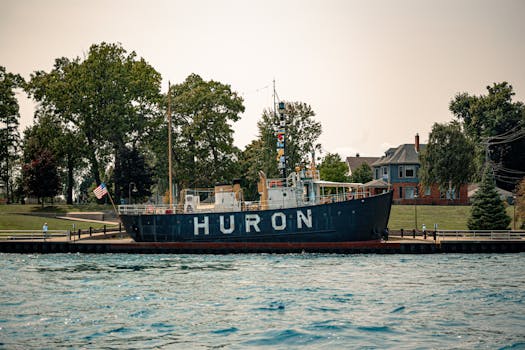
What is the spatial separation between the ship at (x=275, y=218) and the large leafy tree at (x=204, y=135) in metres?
25.5

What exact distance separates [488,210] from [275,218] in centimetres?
1759

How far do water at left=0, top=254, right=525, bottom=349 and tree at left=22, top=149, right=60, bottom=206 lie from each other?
34554 mm

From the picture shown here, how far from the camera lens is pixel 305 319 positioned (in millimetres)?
22859

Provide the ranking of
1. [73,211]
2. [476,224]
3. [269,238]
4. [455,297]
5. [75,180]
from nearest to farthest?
[455,297]
[269,238]
[476,224]
[73,211]
[75,180]

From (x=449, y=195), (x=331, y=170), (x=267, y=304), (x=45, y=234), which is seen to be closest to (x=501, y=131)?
(x=449, y=195)

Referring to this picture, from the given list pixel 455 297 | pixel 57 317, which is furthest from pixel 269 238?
pixel 57 317

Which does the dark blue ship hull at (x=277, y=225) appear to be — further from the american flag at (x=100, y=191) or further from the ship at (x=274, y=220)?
the american flag at (x=100, y=191)

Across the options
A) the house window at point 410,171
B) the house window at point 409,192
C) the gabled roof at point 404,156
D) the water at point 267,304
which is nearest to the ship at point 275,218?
the water at point 267,304

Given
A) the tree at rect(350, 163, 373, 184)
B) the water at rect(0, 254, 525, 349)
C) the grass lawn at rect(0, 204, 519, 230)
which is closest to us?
the water at rect(0, 254, 525, 349)

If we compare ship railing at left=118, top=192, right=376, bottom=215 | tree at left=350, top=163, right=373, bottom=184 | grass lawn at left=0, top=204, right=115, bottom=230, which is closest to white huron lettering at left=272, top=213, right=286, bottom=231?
ship railing at left=118, top=192, right=376, bottom=215

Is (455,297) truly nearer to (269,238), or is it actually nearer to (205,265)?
(205,265)

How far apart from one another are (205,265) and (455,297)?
16203 mm

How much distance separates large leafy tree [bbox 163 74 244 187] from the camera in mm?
73375

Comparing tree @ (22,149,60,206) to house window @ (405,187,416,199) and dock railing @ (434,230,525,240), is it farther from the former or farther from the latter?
dock railing @ (434,230,525,240)
